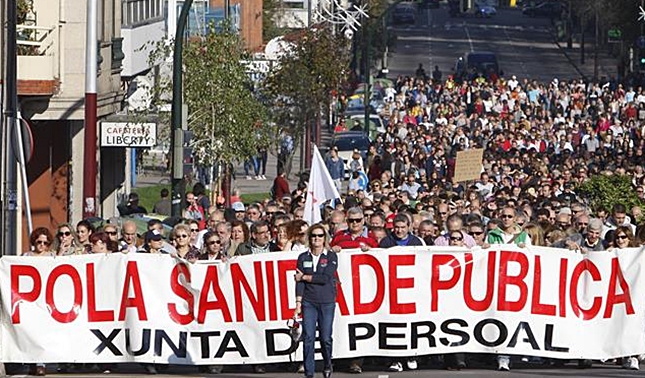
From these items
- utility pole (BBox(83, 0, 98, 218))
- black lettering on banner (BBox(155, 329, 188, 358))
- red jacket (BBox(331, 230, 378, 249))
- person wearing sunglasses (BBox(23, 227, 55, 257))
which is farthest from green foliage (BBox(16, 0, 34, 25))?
black lettering on banner (BBox(155, 329, 188, 358))

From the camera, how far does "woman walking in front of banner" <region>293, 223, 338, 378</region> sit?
1605 centimetres

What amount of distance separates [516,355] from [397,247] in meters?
1.50

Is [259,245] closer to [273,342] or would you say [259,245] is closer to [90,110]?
[273,342]

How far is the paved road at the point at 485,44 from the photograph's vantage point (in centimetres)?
9219

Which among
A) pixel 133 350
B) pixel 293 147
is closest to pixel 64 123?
pixel 133 350

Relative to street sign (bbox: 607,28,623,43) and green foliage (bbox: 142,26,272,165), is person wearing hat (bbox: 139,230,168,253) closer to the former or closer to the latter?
green foliage (bbox: 142,26,272,165)

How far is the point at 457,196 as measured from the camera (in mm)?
26328

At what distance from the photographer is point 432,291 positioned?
1731 centimetres

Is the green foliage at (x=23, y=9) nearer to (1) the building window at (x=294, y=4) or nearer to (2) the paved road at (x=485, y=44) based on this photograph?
(1) the building window at (x=294, y=4)

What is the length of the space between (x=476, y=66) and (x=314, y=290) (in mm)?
68331

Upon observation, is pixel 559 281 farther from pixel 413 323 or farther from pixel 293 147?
pixel 293 147

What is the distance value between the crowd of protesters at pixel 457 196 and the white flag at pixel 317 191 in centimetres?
40

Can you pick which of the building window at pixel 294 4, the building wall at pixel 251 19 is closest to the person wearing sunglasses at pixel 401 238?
the building wall at pixel 251 19

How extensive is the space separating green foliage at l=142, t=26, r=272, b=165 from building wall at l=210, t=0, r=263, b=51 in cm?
2844
